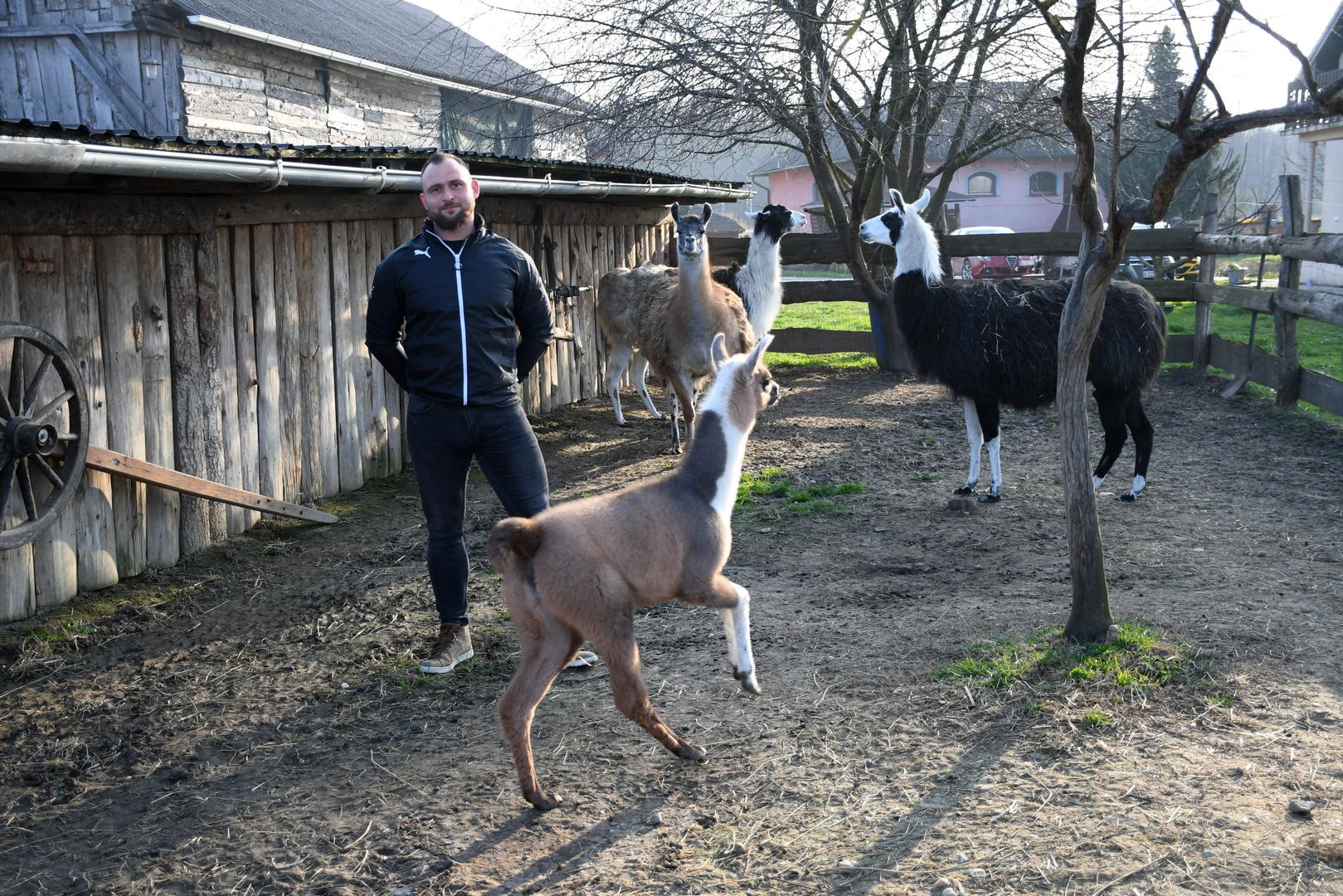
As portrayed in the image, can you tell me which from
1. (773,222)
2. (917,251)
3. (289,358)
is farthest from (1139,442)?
(289,358)

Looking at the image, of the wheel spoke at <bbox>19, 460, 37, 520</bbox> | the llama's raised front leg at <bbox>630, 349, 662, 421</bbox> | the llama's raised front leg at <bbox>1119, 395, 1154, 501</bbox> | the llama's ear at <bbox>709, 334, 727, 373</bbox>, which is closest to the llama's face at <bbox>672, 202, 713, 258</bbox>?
the llama's raised front leg at <bbox>630, 349, 662, 421</bbox>

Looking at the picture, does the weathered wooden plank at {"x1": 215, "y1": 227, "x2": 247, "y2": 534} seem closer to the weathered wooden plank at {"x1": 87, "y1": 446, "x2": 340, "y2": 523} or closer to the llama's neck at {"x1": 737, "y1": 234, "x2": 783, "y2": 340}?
the weathered wooden plank at {"x1": 87, "y1": 446, "x2": 340, "y2": 523}

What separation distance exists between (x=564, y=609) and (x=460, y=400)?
1.38 m

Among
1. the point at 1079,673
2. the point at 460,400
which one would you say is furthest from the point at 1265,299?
the point at 460,400

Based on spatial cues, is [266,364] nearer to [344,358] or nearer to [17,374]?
[344,358]

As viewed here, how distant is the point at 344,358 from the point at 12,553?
3192 mm

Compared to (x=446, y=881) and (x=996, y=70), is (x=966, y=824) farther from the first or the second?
(x=996, y=70)

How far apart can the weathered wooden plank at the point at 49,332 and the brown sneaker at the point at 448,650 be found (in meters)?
2.07

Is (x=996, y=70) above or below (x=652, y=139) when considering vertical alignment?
above

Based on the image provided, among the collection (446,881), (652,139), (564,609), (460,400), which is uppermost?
(652,139)

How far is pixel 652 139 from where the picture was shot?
11969 millimetres

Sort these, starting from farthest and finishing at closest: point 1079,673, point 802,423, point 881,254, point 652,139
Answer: point 881,254, point 652,139, point 802,423, point 1079,673

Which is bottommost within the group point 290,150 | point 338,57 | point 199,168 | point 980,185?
point 199,168

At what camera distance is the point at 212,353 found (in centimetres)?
680
